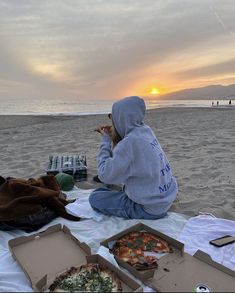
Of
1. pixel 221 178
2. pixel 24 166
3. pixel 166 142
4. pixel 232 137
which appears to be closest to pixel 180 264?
pixel 221 178

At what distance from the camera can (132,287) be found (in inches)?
70.1

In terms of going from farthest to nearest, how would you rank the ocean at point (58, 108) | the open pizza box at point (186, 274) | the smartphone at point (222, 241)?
the ocean at point (58, 108)
the smartphone at point (222, 241)
the open pizza box at point (186, 274)

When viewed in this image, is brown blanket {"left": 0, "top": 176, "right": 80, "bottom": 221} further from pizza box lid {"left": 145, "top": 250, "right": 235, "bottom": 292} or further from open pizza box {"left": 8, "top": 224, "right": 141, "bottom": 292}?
pizza box lid {"left": 145, "top": 250, "right": 235, "bottom": 292}

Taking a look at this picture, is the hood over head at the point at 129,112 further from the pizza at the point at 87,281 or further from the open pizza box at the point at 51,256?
the pizza at the point at 87,281

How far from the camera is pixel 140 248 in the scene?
221cm

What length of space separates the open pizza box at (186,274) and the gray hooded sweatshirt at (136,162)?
667 millimetres

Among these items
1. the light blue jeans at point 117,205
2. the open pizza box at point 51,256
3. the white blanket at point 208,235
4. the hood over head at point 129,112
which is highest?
the hood over head at point 129,112

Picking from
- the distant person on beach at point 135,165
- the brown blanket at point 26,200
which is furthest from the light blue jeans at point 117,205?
the brown blanket at point 26,200

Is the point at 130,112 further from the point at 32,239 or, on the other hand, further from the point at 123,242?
the point at 32,239

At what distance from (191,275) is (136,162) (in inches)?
40.9

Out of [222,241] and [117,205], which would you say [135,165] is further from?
[222,241]

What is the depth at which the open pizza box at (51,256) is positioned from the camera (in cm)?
188

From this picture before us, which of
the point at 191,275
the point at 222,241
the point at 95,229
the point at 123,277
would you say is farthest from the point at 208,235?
the point at 123,277

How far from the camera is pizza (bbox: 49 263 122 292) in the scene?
5.81ft
